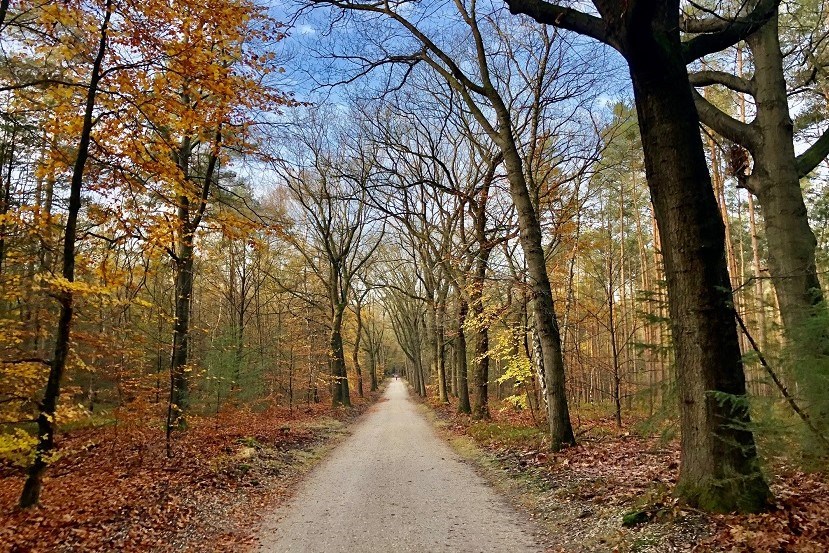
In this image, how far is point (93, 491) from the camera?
7160 millimetres

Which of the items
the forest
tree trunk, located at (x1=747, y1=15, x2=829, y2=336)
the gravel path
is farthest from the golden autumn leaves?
tree trunk, located at (x1=747, y1=15, x2=829, y2=336)

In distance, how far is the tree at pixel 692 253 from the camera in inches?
164

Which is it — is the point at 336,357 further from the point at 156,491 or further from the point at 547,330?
the point at 156,491

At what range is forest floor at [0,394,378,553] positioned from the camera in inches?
210

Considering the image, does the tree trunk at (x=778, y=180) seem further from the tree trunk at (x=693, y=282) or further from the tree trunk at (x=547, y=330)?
the tree trunk at (x=547, y=330)

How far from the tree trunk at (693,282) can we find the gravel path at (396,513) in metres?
1.94

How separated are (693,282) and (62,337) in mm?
7727

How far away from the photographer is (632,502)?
5.21 meters

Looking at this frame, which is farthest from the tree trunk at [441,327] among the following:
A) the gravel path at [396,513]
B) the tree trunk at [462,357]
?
the gravel path at [396,513]

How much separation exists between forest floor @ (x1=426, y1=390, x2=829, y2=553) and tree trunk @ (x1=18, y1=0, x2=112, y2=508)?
6.37 metres

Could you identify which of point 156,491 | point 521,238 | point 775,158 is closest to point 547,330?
point 521,238

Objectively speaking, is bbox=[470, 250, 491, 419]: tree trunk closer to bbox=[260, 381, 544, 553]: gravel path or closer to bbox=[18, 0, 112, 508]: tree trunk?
bbox=[260, 381, 544, 553]: gravel path

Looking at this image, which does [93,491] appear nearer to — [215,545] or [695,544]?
[215,545]

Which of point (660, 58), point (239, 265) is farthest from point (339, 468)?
point (239, 265)
